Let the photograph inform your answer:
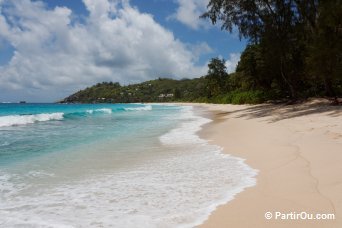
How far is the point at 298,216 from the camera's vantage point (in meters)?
4.18

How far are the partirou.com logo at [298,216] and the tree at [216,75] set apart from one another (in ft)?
255

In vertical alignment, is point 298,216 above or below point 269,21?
below

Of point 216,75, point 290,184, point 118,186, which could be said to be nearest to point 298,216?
point 290,184

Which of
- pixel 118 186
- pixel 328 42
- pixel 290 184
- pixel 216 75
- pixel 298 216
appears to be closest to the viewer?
pixel 298 216

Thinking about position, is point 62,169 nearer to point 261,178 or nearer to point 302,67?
point 261,178

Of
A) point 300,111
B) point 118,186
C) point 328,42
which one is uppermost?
point 328,42

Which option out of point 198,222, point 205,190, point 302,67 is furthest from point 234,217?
point 302,67

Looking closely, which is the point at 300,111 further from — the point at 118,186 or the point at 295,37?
the point at 118,186

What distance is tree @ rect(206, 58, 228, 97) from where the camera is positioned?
8181 centimetres

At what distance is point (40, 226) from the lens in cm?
438

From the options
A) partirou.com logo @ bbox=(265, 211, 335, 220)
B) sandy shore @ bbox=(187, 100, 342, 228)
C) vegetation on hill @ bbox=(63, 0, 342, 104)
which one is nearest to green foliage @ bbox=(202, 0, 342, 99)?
vegetation on hill @ bbox=(63, 0, 342, 104)

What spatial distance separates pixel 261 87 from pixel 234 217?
1640 inches

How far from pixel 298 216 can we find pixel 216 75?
8006cm

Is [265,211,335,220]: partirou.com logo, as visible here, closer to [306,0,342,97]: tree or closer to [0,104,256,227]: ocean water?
[0,104,256,227]: ocean water
